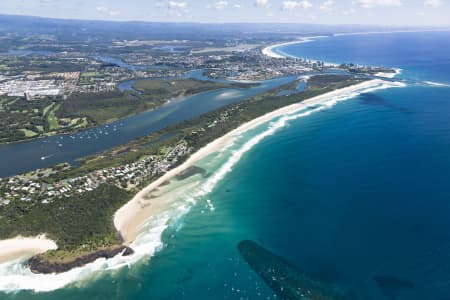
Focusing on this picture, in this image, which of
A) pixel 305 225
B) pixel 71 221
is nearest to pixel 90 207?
pixel 71 221

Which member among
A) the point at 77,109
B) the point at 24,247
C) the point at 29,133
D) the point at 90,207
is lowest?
the point at 24,247

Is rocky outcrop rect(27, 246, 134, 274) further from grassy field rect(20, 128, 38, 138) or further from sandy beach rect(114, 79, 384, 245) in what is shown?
grassy field rect(20, 128, 38, 138)

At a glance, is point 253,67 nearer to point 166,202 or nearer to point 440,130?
point 440,130

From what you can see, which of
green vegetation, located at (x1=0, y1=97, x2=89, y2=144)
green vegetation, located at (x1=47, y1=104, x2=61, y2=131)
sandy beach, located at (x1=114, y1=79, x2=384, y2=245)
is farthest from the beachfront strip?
green vegetation, located at (x1=47, y1=104, x2=61, y2=131)

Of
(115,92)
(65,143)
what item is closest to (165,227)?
(65,143)

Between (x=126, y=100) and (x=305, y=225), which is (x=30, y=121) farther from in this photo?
(x=305, y=225)

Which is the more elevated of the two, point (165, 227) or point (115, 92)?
point (115, 92)
